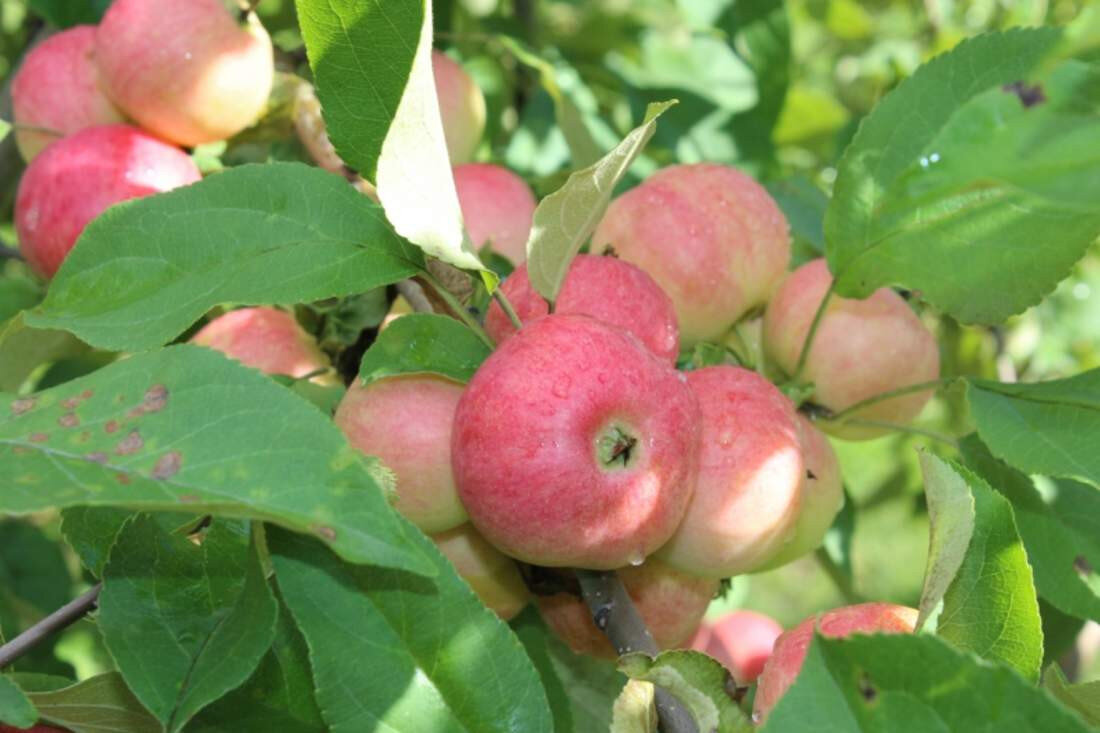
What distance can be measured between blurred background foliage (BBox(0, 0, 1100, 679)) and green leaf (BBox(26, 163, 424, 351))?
32 cm

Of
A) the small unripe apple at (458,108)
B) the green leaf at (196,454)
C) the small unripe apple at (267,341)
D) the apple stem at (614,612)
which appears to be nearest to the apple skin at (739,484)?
the apple stem at (614,612)

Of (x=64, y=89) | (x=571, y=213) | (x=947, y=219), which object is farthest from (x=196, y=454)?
(x=64, y=89)

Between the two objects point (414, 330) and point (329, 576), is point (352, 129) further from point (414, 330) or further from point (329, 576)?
point (329, 576)

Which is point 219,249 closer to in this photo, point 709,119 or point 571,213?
point 571,213

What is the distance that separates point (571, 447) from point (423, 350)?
0.13 meters

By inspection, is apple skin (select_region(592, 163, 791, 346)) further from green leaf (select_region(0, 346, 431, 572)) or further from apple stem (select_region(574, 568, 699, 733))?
green leaf (select_region(0, 346, 431, 572))

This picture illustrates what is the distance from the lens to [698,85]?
1606mm

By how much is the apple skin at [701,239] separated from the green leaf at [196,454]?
15.1 inches

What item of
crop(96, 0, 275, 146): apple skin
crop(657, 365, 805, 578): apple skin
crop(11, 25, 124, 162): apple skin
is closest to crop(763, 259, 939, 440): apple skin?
crop(657, 365, 805, 578): apple skin

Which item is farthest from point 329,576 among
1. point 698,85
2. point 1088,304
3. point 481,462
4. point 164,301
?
point 1088,304

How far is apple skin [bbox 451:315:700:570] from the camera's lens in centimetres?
80

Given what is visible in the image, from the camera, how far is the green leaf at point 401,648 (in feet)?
2.43

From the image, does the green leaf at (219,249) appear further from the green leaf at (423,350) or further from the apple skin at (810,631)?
the apple skin at (810,631)

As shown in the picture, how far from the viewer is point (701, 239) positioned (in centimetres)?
108
